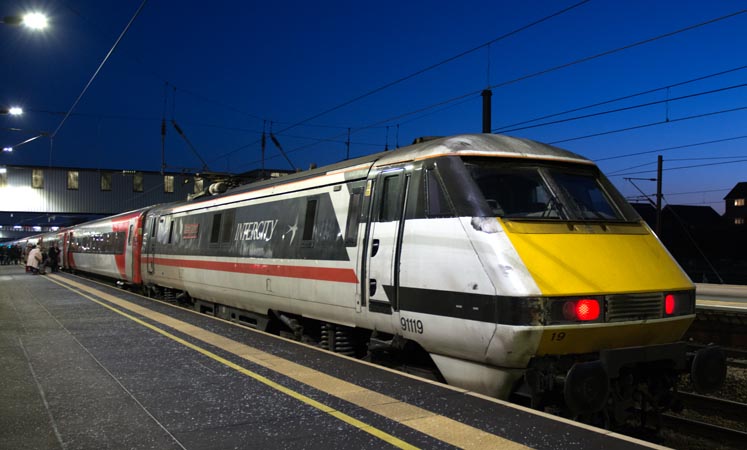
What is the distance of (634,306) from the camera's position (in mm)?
5410

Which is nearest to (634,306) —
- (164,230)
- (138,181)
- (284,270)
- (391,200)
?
(391,200)

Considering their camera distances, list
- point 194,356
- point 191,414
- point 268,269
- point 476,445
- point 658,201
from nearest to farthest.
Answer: point 476,445 < point 191,414 < point 194,356 < point 268,269 < point 658,201

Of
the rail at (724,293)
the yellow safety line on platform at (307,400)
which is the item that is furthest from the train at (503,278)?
the rail at (724,293)

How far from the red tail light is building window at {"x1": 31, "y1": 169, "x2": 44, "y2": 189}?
47202 millimetres

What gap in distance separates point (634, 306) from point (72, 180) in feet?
160

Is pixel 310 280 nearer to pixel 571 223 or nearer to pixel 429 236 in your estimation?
pixel 429 236

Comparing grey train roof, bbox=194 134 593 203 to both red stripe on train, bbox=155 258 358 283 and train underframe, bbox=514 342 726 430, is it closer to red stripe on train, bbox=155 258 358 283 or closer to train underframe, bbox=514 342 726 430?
red stripe on train, bbox=155 258 358 283

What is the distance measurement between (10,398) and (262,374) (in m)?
2.47

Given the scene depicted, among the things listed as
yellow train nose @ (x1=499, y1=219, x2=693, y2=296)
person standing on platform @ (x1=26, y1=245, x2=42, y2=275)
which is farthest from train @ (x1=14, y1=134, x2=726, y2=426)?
person standing on platform @ (x1=26, y1=245, x2=42, y2=275)

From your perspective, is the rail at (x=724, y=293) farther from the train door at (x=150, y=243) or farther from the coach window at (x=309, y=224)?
the train door at (x=150, y=243)

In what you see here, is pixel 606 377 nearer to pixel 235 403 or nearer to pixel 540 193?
pixel 540 193

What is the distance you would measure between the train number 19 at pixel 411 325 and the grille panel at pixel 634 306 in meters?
1.80

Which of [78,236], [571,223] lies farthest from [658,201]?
[78,236]

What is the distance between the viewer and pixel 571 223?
19.1 feet
